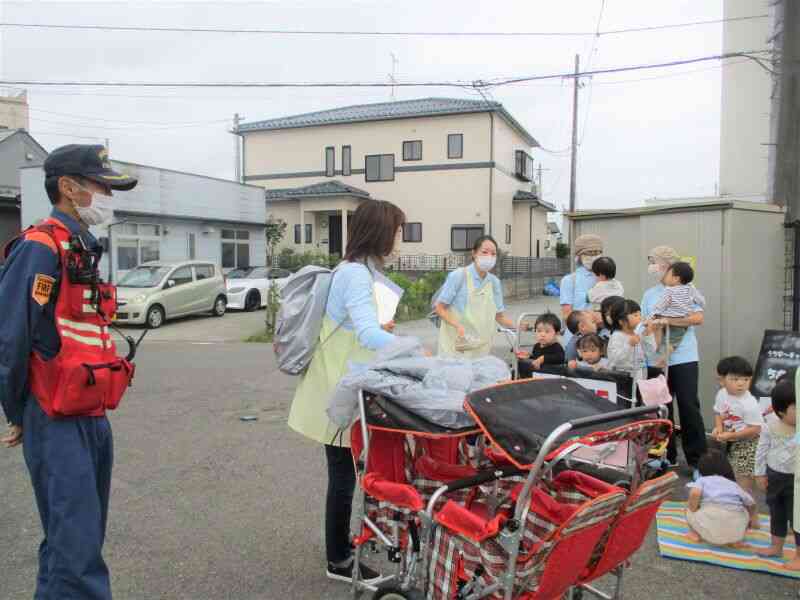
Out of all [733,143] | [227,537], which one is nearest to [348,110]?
[733,143]

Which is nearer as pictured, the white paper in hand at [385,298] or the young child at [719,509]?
the white paper in hand at [385,298]

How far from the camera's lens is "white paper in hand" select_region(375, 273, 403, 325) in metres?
3.29

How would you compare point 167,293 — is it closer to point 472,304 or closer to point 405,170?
point 472,304

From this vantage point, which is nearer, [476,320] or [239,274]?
[476,320]

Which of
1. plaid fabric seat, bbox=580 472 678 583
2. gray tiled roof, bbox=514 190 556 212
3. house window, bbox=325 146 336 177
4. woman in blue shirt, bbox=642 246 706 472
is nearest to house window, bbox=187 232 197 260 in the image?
house window, bbox=325 146 336 177

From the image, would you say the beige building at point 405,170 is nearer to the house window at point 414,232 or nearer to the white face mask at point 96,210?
the house window at point 414,232

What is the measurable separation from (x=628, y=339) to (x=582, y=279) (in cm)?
135

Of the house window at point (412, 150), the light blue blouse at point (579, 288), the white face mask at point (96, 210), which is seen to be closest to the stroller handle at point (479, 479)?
the white face mask at point (96, 210)

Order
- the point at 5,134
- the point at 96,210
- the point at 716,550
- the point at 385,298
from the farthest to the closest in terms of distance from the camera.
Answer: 1. the point at 5,134
2. the point at 716,550
3. the point at 385,298
4. the point at 96,210

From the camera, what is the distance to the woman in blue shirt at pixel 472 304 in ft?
→ 18.6

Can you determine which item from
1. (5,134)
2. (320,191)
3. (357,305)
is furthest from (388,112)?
(357,305)

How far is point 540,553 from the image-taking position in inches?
90.6

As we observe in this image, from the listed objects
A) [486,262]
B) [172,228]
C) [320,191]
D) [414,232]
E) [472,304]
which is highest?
[320,191]

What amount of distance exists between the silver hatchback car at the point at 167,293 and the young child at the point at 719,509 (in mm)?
13538
